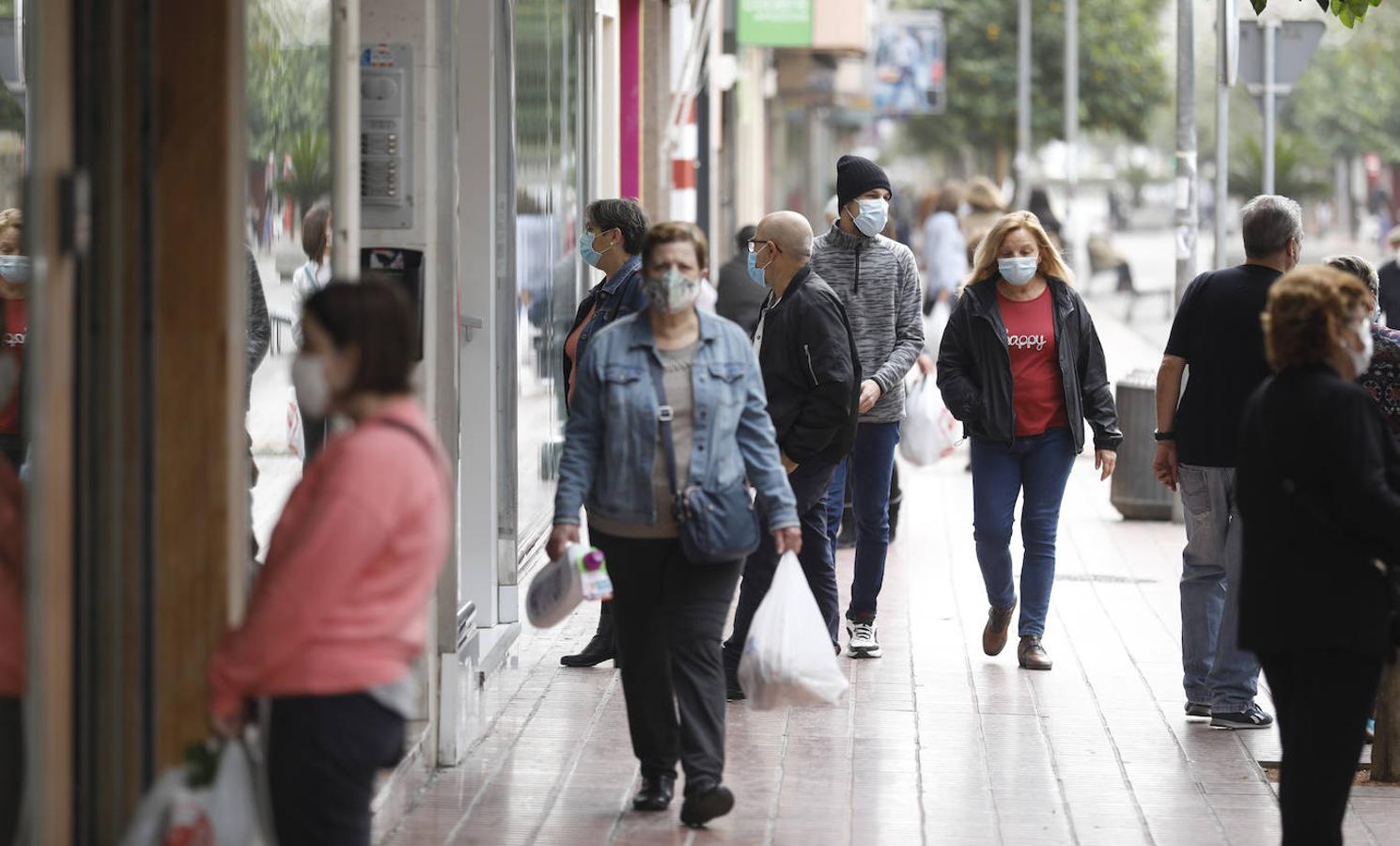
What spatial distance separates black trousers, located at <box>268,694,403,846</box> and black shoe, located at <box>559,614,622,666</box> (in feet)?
14.4

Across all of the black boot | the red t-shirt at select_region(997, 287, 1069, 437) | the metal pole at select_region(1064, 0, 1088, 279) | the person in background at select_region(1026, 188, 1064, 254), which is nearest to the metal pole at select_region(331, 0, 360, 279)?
the black boot

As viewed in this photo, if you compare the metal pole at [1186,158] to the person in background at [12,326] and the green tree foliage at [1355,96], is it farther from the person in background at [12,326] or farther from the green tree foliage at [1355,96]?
the green tree foliage at [1355,96]

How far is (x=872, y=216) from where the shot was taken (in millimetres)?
8586

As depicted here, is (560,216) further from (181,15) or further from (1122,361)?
(1122,361)

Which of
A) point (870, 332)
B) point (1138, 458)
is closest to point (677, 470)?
point (870, 332)

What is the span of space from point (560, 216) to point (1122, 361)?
1461cm

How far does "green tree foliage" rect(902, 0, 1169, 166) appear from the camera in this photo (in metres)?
51.5

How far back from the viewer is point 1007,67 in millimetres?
53062

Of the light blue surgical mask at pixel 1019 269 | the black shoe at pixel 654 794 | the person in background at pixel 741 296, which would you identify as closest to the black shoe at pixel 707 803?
the black shoe at pixel 654 794

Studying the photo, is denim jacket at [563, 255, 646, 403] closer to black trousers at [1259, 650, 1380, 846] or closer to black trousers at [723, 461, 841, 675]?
black trousers at [723, 461, 841, 675]

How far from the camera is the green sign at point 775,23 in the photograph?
66.9 feet

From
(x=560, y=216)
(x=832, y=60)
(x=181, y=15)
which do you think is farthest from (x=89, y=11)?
(x=832, y=60)

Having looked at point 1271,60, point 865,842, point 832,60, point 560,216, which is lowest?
point 865,842

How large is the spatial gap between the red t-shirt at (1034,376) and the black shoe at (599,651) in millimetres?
1858
